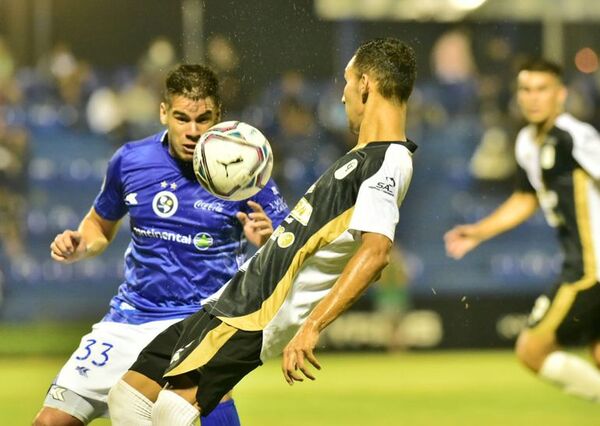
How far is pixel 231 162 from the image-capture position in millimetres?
5062

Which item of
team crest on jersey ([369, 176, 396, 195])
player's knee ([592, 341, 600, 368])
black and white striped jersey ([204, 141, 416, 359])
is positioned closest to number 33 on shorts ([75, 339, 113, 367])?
black and white striped jersey ([204, 141, 416, 359])

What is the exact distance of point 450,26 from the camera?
14430 millimetres

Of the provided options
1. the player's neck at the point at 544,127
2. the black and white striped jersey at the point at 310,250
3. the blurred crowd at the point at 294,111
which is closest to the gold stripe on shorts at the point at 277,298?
the black and white striped jersey at the point at 310,250

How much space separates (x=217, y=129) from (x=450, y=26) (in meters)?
9.72

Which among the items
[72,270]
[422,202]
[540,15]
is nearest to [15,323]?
[72,270]

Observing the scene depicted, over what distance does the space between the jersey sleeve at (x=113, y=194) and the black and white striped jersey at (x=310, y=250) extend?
1.23 m

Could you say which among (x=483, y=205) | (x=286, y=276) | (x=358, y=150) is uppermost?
(x=358, y=150)

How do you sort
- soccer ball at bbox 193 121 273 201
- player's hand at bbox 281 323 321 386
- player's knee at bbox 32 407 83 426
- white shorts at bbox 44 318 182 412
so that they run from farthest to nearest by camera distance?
white shorts at bbox 44 318 182 412 → player's knee at bbox 32 407 83 426 → soccer ball at bbox 193 121 273 201 → player's hand at bbox 281 323 321 386

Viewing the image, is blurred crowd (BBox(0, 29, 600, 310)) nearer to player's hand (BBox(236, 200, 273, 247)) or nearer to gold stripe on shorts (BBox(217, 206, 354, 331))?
player's hand (BBox(236, 200, 273, 247))

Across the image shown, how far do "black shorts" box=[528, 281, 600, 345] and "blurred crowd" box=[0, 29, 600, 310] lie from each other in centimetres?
558

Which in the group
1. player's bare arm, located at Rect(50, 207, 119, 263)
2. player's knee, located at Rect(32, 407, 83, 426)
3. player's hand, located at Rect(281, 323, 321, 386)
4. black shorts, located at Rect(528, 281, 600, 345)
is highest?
player's bare arm, located at Rect(50, 207, 119, 263)

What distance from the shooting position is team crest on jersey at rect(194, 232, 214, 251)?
216 inches

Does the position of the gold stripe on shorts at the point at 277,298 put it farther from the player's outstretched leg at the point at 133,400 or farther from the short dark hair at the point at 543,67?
the short dark hair at the point at 543,67

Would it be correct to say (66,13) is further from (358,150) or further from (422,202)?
(358,150)
